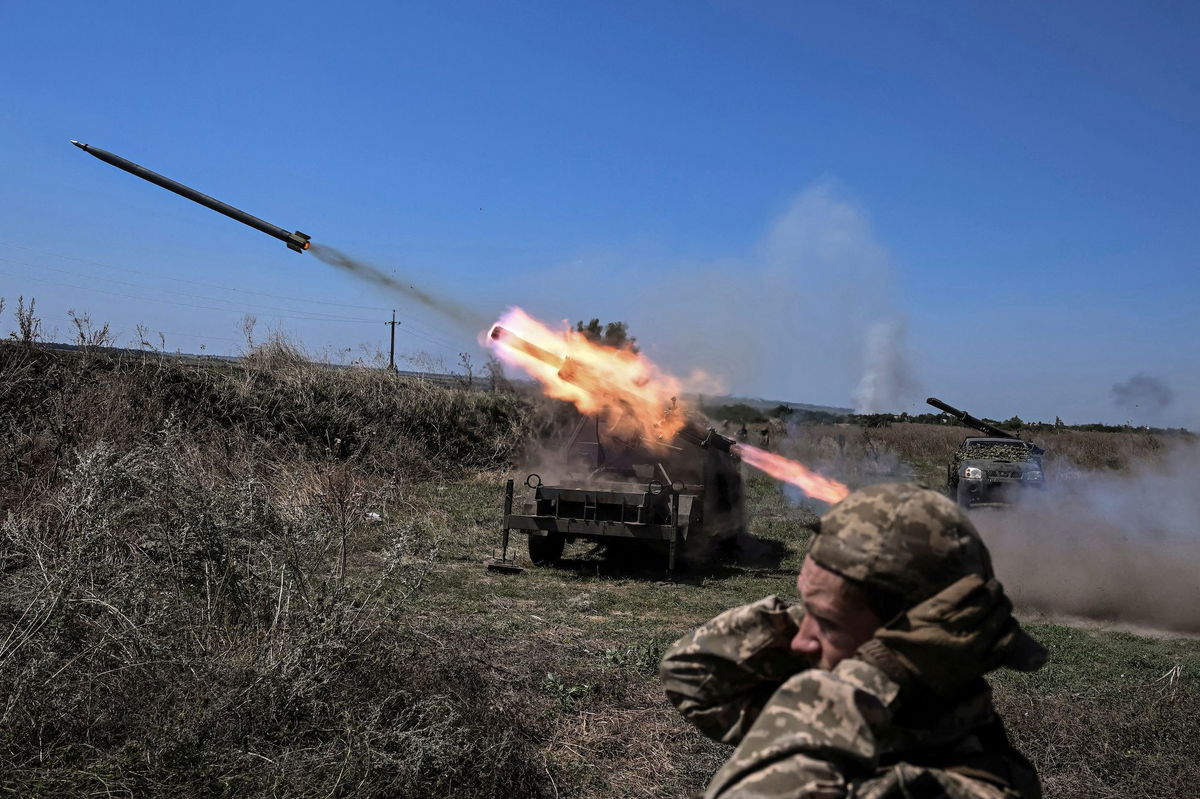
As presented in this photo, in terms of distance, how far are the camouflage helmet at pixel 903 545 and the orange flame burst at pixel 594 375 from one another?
1040cm

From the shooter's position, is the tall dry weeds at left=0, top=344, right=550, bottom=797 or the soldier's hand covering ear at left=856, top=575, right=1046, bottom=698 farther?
the tall dry weeds at left=0, top=344, right=550, bottom=797

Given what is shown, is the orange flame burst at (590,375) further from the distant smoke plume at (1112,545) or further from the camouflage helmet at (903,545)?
the camouflage helmet at (903,545)

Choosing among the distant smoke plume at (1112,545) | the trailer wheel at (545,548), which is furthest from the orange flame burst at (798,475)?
the trailer wheel at (545,548)

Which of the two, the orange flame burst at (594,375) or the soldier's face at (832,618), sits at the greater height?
the orange flame burst at (594,375)

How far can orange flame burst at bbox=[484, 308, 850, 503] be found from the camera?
39.7ft

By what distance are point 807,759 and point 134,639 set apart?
3.91 m

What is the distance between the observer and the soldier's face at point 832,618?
1.61 m

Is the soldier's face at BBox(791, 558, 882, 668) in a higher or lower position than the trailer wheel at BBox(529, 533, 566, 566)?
higher

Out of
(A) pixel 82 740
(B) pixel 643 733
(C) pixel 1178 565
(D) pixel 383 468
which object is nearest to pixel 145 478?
(A) pixel 82 740

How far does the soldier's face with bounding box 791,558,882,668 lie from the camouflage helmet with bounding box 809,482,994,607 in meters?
0.03

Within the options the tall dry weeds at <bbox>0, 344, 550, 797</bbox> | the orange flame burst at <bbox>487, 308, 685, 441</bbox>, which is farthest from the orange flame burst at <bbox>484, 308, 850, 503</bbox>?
the tall dry weeds at <bbox>0, 344, 550, 797</bbox>

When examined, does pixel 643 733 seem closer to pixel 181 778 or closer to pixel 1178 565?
pixel 181 778

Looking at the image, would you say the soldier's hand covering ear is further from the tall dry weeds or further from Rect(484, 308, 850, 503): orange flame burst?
Rect(484, 308, 850, 503): orange flame burst

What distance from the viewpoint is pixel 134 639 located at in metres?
4.33
